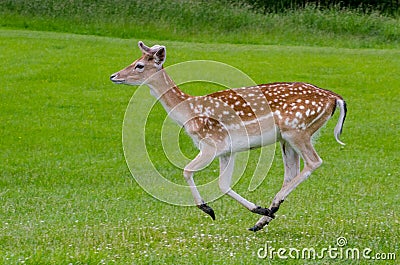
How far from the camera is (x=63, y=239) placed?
7.54 m

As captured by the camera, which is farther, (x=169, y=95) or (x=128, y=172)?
(x=128, y=172)

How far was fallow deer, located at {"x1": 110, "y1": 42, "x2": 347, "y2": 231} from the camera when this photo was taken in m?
8.07

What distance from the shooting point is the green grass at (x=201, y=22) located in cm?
2722

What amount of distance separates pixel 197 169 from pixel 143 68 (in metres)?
1.09

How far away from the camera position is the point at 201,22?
28344mm

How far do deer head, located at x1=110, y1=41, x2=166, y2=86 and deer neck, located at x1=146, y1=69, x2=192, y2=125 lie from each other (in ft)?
0.24

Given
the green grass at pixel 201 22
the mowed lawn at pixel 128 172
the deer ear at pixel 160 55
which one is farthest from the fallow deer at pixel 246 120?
the green grass at pixel 201 22

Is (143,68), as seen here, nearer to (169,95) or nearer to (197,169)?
(169,95)

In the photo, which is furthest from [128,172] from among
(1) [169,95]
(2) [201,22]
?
(2) [201,22]

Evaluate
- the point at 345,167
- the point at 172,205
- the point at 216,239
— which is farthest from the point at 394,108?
the point at 216,239

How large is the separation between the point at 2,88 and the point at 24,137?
13.6ft

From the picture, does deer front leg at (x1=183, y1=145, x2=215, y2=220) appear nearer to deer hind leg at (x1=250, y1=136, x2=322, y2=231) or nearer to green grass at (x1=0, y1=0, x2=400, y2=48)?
deer hind leg at (x1=250, y1=136, x2=322, y2=231)

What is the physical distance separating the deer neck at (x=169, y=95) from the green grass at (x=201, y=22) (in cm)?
1849

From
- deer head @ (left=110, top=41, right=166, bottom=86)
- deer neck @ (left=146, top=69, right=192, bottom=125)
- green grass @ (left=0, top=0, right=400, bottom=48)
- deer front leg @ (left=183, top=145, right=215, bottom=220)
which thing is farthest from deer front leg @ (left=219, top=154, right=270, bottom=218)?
green grass @ (left=0, top=0, right=400, bottom=48)
